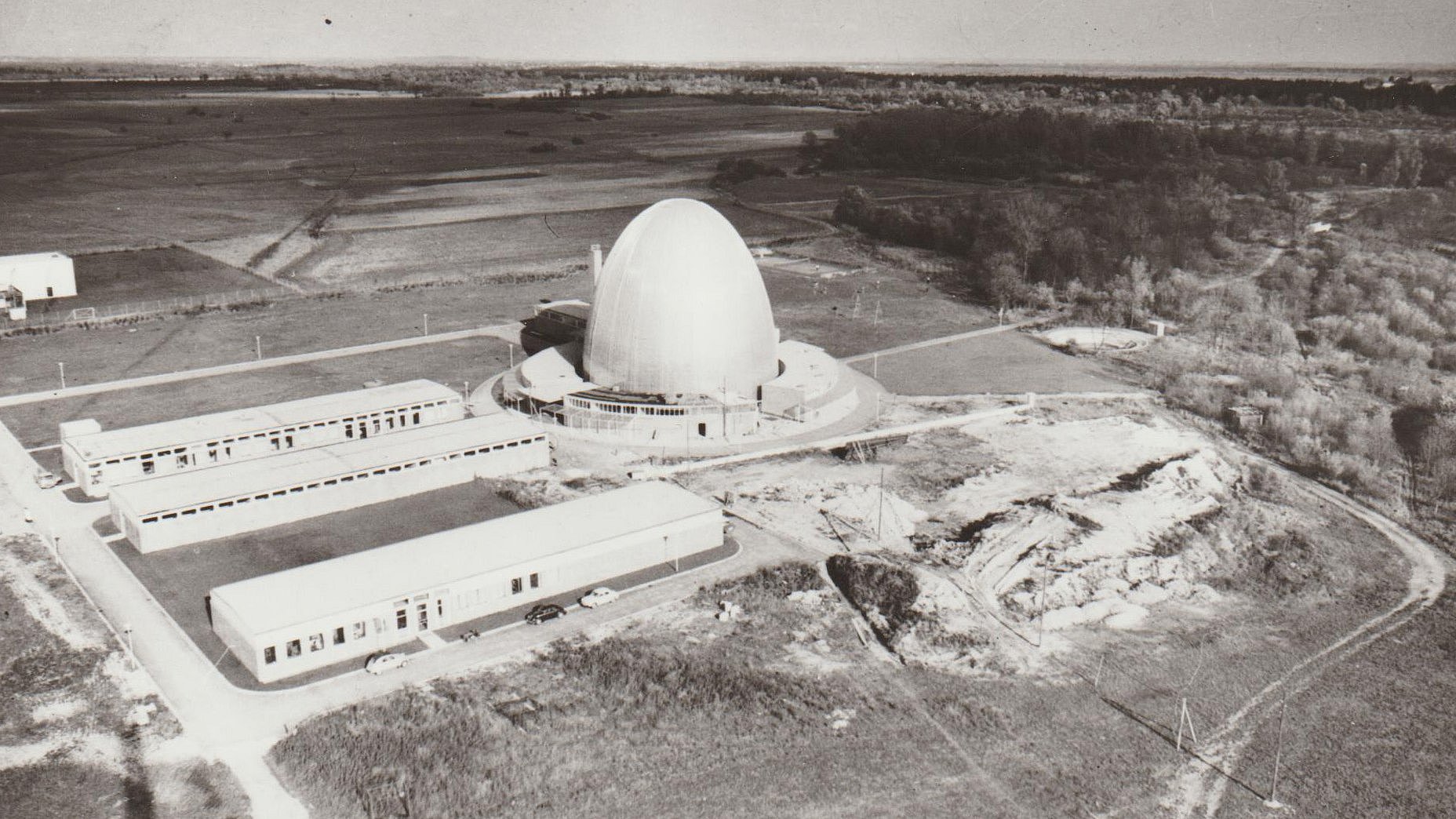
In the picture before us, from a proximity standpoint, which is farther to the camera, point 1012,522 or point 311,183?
point 311,183

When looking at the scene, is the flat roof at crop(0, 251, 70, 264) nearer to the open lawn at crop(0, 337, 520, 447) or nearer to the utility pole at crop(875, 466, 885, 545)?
the open lawn at crop(0, 337, 520, 447)

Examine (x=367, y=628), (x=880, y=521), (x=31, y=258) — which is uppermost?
(x=31, y=258)

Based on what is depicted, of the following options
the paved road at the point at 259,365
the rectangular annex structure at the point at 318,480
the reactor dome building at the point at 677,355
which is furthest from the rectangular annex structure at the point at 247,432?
the paved road at the point at 259,365

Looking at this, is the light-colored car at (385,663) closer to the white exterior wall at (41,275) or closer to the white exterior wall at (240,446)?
the white exterior wall at (240,446)

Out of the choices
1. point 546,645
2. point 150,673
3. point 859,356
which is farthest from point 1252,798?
point 859,356

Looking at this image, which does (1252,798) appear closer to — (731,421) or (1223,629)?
(1223,629)

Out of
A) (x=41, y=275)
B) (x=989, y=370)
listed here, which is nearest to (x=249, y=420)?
(x=989, y=370)

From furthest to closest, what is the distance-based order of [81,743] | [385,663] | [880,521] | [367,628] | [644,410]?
[644,410] → [880,521] → [367,628] → [385,663] → [81,743]

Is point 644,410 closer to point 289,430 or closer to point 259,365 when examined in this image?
point 289,430
